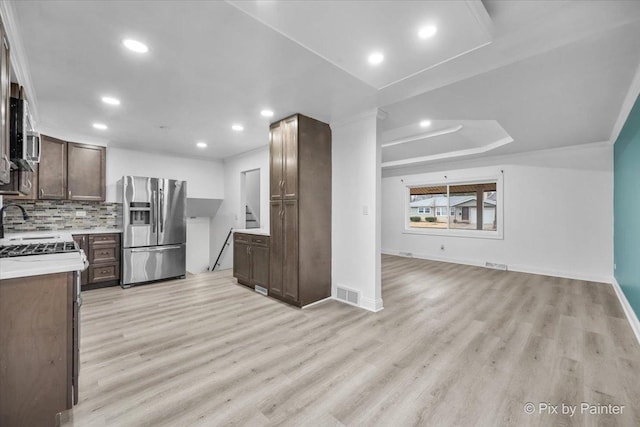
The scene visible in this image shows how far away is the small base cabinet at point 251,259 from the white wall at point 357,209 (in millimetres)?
1014

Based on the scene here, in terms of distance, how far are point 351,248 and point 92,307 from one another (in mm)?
3459

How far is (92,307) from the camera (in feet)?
11.6

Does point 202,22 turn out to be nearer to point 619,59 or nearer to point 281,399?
point 281,399

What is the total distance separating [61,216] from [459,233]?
26.0 feet

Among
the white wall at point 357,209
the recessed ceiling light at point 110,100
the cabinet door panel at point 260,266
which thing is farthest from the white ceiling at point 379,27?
the cabinet door panel at point 260,266

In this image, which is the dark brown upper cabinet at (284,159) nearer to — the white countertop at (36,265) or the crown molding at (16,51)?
the white countertop at (36,265)

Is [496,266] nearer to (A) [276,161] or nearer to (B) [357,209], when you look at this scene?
(B) [357,209]

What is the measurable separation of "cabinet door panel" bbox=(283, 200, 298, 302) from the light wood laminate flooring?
0.24 metres

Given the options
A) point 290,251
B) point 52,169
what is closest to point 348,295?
point 290,251

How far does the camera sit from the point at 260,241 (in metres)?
4.12

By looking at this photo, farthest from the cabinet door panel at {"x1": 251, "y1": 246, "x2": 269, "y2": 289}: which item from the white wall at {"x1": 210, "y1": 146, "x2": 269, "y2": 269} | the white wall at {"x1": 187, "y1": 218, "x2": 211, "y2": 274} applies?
the white wall at {"x1": 187, "y1": 218, "x2": 211, "y2": 274}

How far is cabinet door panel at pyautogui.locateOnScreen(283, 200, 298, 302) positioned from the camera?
11.5 feet

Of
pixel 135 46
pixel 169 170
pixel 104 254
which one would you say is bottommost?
pixel 104 254

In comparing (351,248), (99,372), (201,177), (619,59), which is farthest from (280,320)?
(201,177)
